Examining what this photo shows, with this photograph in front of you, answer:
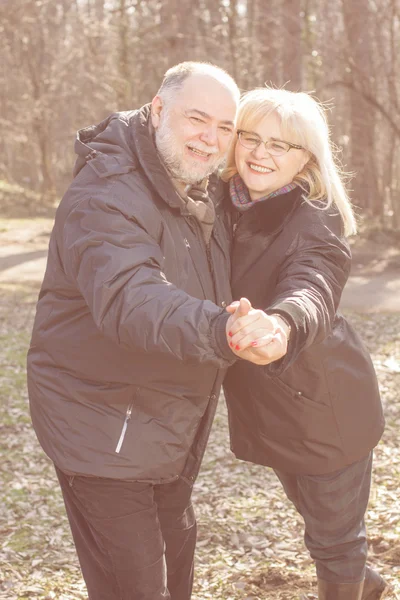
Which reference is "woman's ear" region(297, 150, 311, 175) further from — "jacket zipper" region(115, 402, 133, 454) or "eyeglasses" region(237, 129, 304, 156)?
"jacket zipper" region(115, 402, 133, 454)

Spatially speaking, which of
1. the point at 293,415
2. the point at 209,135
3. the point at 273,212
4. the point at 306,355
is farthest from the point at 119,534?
the point at 209,135

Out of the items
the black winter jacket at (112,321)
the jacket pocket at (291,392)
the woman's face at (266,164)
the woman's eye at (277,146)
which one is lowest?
the jacket pocket at (291,392)

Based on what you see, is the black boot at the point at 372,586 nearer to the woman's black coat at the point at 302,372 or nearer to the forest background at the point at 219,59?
the woman's black coat at the point at 302,372

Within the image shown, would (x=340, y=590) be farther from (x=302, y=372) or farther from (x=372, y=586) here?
(x=302, y=372)

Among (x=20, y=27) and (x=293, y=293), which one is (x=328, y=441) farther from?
(x=20, y=27)


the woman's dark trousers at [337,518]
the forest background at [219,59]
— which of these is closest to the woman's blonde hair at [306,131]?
the woman's dark trousers at [337,518]

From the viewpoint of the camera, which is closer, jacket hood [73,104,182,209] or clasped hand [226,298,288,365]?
clasped hand [226,298,288,365]

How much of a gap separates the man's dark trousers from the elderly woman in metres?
A: 0.45

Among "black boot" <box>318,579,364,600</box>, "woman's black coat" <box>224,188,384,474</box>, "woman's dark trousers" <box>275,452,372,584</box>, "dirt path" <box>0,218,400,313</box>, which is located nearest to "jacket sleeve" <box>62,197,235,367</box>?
"woman's black coat" <box>224,188,384,474</box>

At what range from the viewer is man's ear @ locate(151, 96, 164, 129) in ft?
9.23

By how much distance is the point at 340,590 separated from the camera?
3.21m

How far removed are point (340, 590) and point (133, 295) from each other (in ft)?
5.45

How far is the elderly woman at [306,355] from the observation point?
287cm

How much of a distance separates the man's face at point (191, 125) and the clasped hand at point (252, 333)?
0.70m
